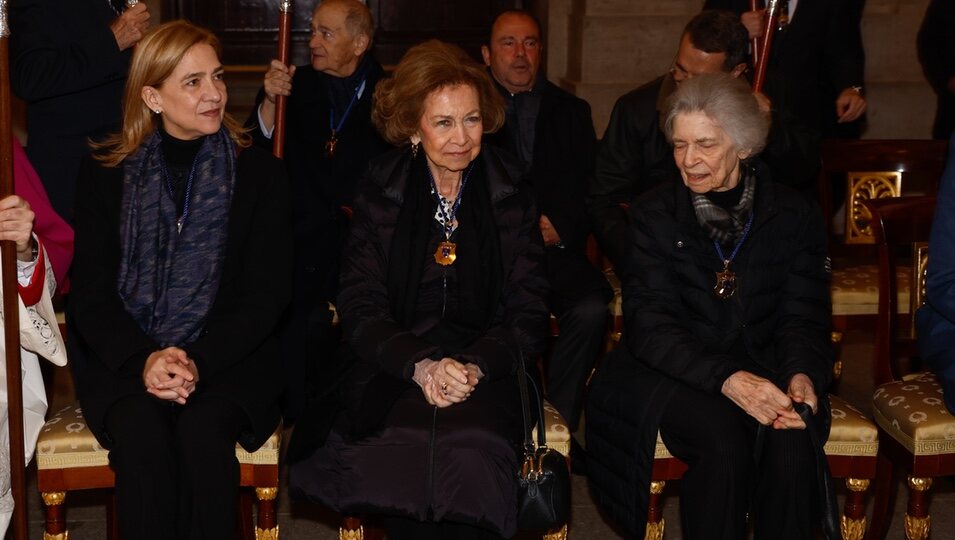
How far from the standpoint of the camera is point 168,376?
343 cm

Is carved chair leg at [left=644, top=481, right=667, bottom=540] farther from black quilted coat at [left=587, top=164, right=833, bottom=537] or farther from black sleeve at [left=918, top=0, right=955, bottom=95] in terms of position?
black sleeve at [left=918, top=0, right=955, bottom=95]

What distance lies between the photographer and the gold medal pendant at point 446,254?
12.5 feet

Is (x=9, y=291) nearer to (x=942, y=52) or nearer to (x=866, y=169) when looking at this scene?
(x=866, y=169)

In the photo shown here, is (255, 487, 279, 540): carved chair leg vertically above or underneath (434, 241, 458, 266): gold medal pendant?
underneath

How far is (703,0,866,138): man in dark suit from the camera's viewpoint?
5.58 meters

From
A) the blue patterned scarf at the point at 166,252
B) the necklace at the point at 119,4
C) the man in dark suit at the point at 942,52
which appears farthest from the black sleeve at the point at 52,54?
the man in dark suit at the point at 942,52

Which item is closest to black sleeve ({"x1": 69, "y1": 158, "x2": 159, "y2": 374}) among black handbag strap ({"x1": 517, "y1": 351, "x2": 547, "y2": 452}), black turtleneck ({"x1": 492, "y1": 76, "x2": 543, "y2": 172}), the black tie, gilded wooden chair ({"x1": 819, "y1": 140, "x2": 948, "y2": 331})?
black handbag strap ({"x1": 517, "y1": 351, "x2": 547, "y2": 452})

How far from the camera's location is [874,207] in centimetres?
406

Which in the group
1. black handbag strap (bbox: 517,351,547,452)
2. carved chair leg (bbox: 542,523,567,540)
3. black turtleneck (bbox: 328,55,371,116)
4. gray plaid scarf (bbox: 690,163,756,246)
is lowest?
carved chair leg (bbox: 542,523,567,540)

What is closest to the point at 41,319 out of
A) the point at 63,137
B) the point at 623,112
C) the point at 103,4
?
the point at 63,137

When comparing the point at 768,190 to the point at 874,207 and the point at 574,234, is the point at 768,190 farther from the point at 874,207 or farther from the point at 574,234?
the point at 574,234

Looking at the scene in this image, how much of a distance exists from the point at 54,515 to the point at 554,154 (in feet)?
8.02

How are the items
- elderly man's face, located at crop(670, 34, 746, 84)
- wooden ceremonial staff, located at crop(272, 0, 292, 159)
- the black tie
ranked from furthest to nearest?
1. the black tie
2. elderly man's face, located at crop(670, 34, 746, 84)
3. wooden ceremonial staff, located at crop(272, 0, 292, 159)

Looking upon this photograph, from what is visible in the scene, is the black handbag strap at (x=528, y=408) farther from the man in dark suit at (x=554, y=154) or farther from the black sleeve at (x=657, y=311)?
the man in dark suit at (x=554, y=154)
